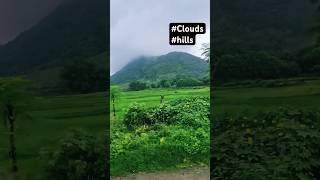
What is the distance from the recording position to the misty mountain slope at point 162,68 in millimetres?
6203

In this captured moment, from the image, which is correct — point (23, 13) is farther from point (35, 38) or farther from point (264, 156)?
point (264, 156)

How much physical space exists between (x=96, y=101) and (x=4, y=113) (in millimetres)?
782

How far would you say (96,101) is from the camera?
20.4ft

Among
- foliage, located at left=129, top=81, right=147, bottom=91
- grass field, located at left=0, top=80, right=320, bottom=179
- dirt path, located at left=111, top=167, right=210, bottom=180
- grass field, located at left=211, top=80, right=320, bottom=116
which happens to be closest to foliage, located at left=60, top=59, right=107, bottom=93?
grass field, located at left=0, top=80, right=320, bottom=179

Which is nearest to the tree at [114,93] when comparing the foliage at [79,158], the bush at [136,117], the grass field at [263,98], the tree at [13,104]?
the bush at [136,117]

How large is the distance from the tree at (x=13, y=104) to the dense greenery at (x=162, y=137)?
2.72ft

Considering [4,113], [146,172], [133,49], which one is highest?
[133,49]

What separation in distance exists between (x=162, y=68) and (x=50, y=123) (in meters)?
1.06

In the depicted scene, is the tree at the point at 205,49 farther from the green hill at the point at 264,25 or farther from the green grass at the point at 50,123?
the green grass at the point at 50,123

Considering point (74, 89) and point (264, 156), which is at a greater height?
point (74, 89)

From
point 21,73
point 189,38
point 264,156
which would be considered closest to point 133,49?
point 189,38

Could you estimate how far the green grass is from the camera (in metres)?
6.22

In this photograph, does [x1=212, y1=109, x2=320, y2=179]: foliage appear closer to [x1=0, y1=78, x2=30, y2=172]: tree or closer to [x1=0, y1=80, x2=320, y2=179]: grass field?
[x1=0, y1=80, x2=320, y2=179]: grass field

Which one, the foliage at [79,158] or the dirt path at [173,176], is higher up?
the foliage at [79,158]
